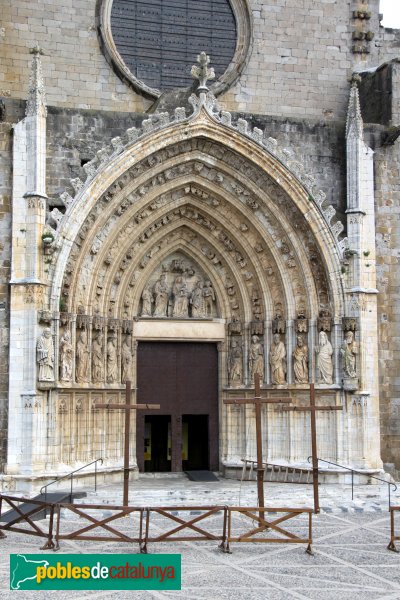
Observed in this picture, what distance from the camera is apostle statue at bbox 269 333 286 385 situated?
50.9ft

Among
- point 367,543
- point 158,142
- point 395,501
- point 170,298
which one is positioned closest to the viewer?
point 367,543

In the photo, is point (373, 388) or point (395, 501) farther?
point (373, 388)

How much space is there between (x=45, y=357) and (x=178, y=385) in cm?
321

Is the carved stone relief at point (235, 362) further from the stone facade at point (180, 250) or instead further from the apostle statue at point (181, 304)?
the apostle statue at point (181, 304)

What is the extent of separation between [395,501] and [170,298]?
5.35 meters

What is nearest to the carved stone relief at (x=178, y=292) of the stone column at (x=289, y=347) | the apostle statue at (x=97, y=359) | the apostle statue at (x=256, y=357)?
the apostle statue at (x=256, y=357)

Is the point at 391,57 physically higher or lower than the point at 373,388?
higher

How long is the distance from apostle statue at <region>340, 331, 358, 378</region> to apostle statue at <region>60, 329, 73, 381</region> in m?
4.45

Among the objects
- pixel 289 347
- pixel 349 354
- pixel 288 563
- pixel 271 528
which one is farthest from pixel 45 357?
pixel 288 563

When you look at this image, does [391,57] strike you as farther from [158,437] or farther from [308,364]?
[158,437]

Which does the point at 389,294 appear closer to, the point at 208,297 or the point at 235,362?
the point at 235,362

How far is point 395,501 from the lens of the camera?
43.9 feet

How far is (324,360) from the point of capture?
599 inches

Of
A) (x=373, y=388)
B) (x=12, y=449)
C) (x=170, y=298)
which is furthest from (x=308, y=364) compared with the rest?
(x=12, y=449)
